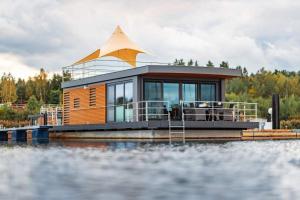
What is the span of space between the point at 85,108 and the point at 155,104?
14.3 feet

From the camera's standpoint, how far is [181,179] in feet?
22.4

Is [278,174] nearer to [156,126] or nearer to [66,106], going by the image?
[156,126]

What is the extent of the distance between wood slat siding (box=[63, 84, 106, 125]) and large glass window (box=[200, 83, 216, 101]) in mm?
3964

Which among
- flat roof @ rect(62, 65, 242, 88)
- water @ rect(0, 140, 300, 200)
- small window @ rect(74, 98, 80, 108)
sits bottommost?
water @ rect(0, 140, 300, 200)

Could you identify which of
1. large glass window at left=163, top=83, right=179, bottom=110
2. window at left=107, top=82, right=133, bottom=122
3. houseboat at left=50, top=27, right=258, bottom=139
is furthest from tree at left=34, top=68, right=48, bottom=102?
large glass window at left=163, top=83, right=179, bottom=110

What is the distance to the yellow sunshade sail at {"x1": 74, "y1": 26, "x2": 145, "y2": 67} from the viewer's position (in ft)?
86.8

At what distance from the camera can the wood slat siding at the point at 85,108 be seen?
23.3 meters

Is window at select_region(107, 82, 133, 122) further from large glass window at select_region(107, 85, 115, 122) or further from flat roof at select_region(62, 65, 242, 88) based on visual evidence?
flat roof at select_region(62, 65, 242, 88)

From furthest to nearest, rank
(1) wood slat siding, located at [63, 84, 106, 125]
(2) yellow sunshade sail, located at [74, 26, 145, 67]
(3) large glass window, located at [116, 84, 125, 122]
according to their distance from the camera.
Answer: (2) yellow sunshade sail, located at [74, 26, 145, 67] < (1) wood slat siding, located at [63, 84, 106, 125] < (3) large glass window, located at [116, 84, 125, 122]

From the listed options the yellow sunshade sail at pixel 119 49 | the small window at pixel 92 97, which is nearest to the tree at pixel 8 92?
the yellow sunshade sail at pixel 119 49

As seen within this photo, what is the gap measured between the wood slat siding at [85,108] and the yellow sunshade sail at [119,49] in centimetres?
172

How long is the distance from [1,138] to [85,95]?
722 cm

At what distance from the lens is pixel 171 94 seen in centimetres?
2172

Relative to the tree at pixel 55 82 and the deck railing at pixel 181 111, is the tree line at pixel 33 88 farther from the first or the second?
the deck railing at pixel 181 111
